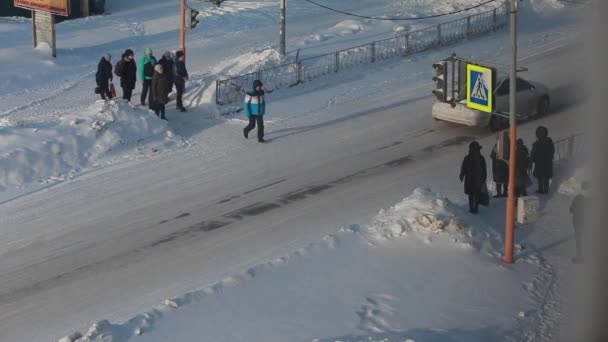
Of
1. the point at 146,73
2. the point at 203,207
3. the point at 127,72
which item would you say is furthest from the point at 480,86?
the point at 127,72

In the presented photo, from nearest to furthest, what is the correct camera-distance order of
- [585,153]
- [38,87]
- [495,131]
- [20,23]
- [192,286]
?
[192,286] → [585,153] → [495,131] → [38,87] → [20,23]

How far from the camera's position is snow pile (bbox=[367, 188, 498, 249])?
58.6 feet

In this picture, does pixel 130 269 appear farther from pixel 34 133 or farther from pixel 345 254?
pixel 34 133

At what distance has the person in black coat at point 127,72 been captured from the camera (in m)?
24.8

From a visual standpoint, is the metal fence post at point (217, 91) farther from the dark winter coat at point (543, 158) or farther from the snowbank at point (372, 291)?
the dark winter coat at point (543, 158)

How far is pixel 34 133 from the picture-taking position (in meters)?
22.5

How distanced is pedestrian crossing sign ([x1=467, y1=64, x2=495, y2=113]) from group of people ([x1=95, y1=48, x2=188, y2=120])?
8.38m

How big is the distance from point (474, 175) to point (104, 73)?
9.97 metres

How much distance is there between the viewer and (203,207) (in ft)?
65.2

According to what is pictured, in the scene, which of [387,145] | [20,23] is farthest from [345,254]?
[20,23]

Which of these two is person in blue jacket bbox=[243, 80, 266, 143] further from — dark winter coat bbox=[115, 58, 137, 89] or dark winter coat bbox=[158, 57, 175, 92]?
dark winter coat bbox=[115, 58, 137, 89]

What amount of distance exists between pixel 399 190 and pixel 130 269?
585 centimetres

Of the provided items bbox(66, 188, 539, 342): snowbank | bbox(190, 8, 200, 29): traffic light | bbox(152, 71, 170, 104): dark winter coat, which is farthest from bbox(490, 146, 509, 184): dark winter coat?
bbox(190, 8, 200, 29): traffic light

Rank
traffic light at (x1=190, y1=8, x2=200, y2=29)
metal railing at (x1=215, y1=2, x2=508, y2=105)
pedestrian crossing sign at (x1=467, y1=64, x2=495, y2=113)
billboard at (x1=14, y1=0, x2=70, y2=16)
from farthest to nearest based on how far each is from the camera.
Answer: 1. billboard at (x1=14, y1=0, x2=70, y2=16)
2. traffic light at (x1=190, y1=8, x2=200, y2=29)
3. metal railing at (x1=215, y1=2, x2=508, y2=105)
4. pedestrian crossing sign at (x1=467, y1=64, x2=495, y2=113)
